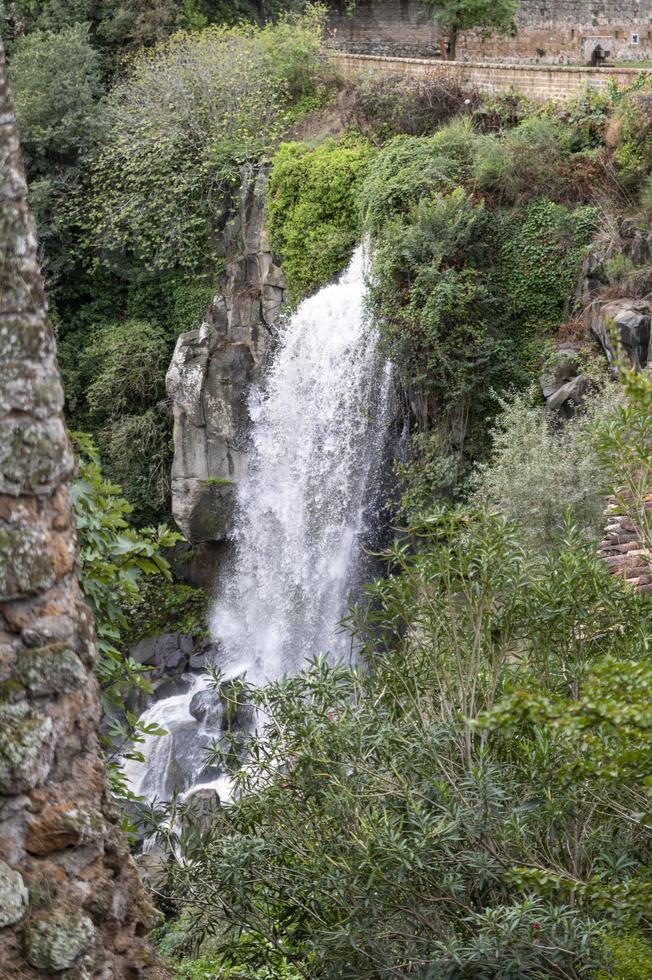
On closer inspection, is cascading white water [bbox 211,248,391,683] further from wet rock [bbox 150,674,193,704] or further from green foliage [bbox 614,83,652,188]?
green foliage [bbox 614,83,652,188]

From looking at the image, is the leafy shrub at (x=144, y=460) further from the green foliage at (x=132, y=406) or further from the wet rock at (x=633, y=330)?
the wet rock at (x=633, y=330)

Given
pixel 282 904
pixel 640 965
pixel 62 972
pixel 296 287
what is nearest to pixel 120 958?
pixel 62 972

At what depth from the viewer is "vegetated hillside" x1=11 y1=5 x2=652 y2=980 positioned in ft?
17.6

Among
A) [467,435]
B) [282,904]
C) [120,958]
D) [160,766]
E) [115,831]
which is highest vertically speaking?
[115,831]

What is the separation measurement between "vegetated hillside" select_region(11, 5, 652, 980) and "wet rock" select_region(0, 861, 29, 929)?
1727mm

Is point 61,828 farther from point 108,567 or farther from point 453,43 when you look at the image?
point 453,43

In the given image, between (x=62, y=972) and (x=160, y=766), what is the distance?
45.4 ft

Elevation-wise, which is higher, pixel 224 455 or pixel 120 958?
pixel 120 958

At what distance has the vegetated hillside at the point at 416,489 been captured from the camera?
5363 millimetres

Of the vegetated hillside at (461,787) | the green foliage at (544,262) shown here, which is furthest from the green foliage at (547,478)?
the vegetated hillside at (461,787)

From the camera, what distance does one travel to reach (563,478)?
13.4m

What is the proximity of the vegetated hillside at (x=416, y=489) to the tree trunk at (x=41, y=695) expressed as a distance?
1.44 metres

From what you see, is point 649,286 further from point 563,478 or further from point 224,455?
point 224,455

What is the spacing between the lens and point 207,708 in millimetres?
18344
